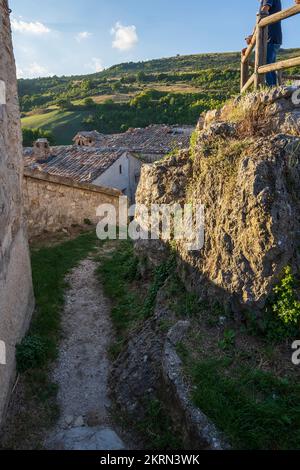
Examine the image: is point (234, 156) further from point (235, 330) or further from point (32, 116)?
point (32, 116)

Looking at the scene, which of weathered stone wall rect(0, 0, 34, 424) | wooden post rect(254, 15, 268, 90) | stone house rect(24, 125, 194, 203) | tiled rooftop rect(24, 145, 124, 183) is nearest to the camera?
weathered stone wall rect(0, 0, 34, 424)

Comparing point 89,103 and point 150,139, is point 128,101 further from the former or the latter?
point 150,139

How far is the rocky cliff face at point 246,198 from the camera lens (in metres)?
5.65

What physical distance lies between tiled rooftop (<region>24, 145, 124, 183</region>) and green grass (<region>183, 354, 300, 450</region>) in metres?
14.3

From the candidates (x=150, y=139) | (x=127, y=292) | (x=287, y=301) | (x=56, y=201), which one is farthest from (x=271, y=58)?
(x=150, y=139)

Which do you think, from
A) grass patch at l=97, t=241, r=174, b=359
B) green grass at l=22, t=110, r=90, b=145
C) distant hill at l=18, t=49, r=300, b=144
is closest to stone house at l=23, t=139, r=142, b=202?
grass patch at l=97, t=241, r=174, b=359

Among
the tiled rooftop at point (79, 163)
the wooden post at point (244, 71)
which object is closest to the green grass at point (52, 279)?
the wooden post at point (244, 71)

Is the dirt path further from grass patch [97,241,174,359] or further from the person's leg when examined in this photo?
the person's leg

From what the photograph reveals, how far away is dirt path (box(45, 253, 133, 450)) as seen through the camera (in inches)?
205

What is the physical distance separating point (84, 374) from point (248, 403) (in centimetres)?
299

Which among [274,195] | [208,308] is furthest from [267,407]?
[274,195]

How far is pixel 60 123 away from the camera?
53188 millimetres

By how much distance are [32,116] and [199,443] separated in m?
60.3

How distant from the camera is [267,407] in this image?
4.57 meters
